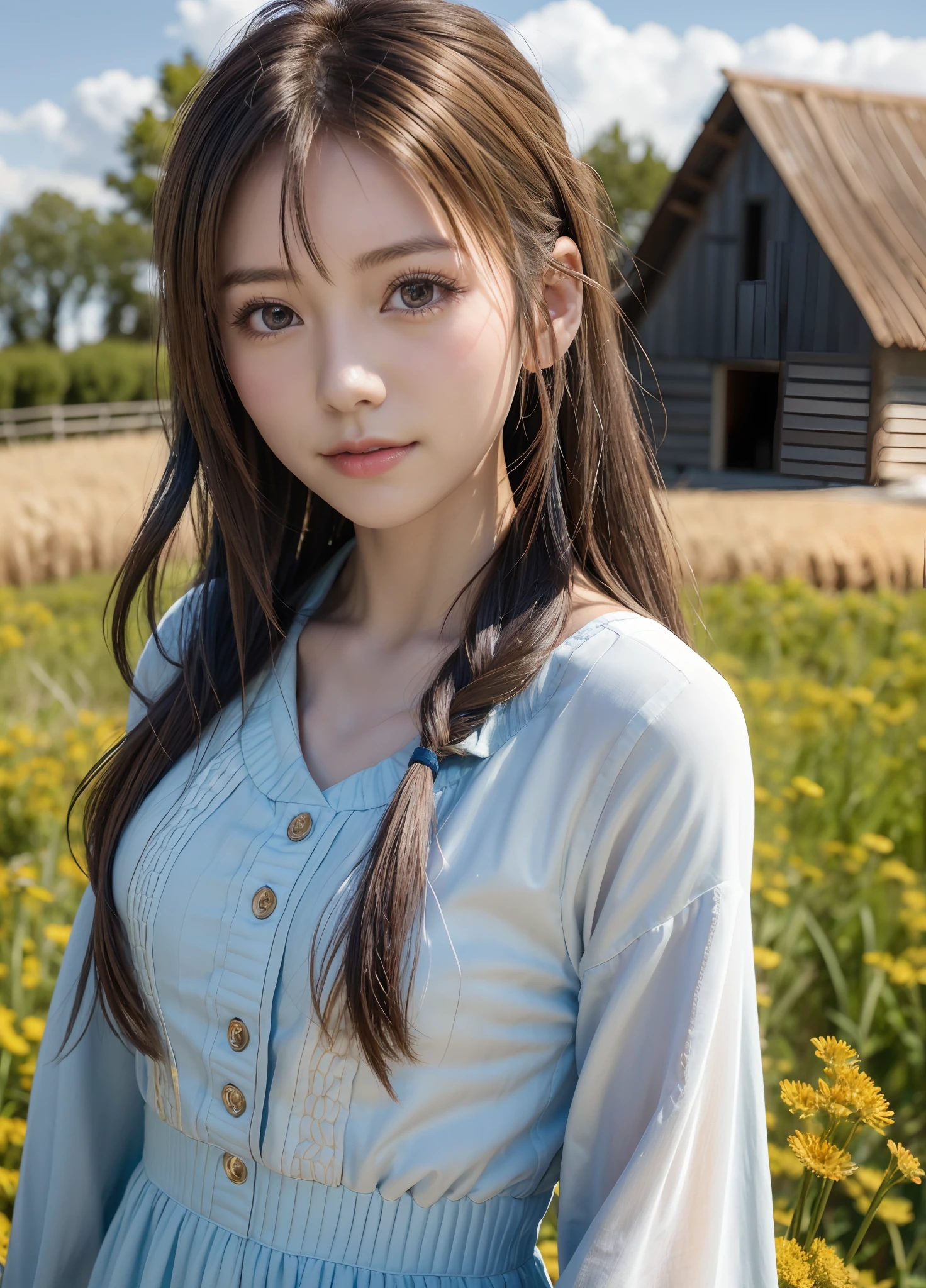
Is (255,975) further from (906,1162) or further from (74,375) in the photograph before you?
(74,375)

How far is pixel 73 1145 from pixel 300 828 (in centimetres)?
60

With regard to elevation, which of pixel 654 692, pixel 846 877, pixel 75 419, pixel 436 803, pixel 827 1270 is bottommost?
pixel 846 877

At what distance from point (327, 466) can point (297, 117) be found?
33cm

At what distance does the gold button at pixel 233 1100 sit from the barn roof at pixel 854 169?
0.95 meters

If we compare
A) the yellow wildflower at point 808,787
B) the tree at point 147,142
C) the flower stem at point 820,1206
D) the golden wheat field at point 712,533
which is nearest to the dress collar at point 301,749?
the flower stem at point 820,1206

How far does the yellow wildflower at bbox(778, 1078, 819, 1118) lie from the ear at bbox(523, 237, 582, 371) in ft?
2.58

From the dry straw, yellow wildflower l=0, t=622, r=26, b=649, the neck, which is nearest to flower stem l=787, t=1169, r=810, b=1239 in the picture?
the neck

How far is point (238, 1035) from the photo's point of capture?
1137mm

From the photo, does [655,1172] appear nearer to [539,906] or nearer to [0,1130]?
[539,906]

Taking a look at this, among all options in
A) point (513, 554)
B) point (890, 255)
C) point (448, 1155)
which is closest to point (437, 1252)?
point (448, 1155)

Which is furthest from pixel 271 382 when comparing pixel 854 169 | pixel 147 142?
pixel 147 142

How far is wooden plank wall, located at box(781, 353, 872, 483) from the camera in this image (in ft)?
3.62

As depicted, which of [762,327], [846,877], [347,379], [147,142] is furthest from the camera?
[147,142]

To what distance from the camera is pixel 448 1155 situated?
3.57 feet
